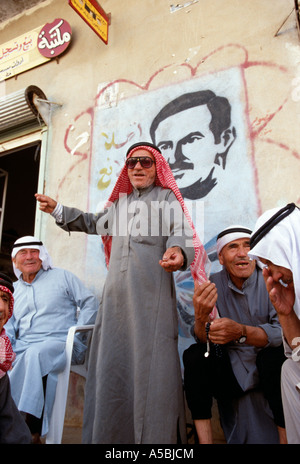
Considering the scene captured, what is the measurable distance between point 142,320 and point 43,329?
1046 mm

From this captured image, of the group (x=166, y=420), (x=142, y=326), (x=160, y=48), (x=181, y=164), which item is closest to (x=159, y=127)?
(x=181, y=164)

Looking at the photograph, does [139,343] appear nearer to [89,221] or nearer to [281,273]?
[281,273]

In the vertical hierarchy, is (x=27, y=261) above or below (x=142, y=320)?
above

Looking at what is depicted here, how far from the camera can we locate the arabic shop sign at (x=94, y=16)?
337cm

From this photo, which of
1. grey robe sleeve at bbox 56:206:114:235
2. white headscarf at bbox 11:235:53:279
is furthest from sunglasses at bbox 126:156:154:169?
white headscarf at bbox 11:235:53:279

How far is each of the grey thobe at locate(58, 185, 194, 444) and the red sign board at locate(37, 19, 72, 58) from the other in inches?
107

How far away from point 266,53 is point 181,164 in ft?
3.53

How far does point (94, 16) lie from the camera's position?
355cm

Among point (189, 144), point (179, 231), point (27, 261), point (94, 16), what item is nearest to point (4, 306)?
point (179, 231)

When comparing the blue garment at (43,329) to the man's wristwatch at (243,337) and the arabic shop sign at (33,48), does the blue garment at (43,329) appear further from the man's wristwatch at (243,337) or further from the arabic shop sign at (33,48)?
the arabic shop sign at (33,48)

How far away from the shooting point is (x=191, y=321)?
2.73 meters

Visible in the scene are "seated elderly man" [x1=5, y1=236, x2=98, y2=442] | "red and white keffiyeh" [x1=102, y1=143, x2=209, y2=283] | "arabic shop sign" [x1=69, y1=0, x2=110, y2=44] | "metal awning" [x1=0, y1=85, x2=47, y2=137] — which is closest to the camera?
"red and white keffiyeh" [x1=102, y1=143, x2=209, y2=283]

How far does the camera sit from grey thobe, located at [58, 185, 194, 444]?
5.79 ft

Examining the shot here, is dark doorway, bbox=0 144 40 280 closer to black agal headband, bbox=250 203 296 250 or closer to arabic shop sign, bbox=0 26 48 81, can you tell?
arabic shop sign, bbox=0 26 48 81
